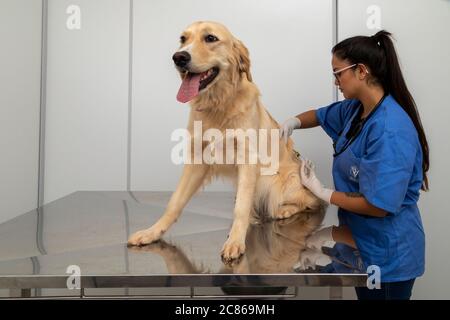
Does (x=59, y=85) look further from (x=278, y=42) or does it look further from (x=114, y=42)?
(x=278, y=42)

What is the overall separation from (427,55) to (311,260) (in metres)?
1.68

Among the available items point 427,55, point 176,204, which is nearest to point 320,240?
point 176,204

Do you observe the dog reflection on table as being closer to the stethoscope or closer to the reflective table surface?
the reflective table surface

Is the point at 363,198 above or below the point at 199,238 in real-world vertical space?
above

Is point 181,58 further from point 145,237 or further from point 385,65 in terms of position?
point 385,65

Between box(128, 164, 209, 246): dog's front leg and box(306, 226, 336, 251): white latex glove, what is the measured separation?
38 cm

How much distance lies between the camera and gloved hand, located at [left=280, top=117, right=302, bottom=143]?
1588mm

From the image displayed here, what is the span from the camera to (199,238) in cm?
134

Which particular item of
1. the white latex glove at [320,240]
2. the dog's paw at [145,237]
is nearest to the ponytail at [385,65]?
the white latex glove at [320,240]

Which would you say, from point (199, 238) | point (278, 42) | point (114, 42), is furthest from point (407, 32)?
point (199, 238)

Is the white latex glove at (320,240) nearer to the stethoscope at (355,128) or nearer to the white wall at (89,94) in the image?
the stethoscope at (355,128)

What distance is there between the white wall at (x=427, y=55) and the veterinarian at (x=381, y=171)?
0.95 meters

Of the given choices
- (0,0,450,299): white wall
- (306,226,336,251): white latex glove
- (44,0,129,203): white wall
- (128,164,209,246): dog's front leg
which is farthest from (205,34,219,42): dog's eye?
(44,0,129,203): white wall

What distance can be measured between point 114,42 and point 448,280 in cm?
221
